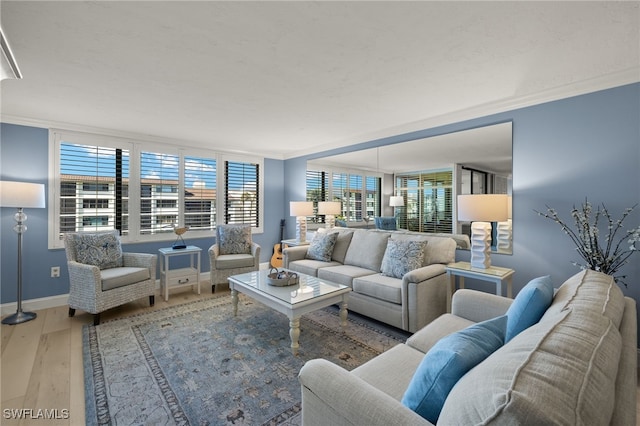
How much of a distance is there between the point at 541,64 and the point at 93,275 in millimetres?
4547

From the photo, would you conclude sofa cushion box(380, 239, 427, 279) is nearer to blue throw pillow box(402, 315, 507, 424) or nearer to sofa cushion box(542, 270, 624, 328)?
sofa cushion box(542, 270, 624, 328)

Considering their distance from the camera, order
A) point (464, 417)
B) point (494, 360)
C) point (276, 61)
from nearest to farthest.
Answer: point (464, 417)
point (494, 360)
point (276, 61)

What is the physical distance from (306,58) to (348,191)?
2.80 metres

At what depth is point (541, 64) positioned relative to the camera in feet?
7.19

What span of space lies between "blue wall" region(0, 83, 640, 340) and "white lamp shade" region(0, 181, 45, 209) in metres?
0.53

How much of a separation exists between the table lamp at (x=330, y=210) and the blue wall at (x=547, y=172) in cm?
172

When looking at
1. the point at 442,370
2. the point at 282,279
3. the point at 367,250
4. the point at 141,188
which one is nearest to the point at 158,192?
the point at 141,188

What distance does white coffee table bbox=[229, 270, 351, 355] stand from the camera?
2395mm

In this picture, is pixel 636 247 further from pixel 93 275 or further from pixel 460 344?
pixel 93 275

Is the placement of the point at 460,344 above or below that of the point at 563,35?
below

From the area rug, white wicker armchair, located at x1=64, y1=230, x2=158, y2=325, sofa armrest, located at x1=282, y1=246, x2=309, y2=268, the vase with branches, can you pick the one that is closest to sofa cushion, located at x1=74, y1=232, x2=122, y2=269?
white wicker armchair, located at x1=64, y1=230, x2=158, y2=325

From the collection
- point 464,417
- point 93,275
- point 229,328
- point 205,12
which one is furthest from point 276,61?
point 93,275

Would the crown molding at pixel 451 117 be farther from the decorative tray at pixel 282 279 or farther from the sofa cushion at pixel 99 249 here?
the decorative tray at pixel 282 279

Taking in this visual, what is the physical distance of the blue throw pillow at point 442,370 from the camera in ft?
2.94
